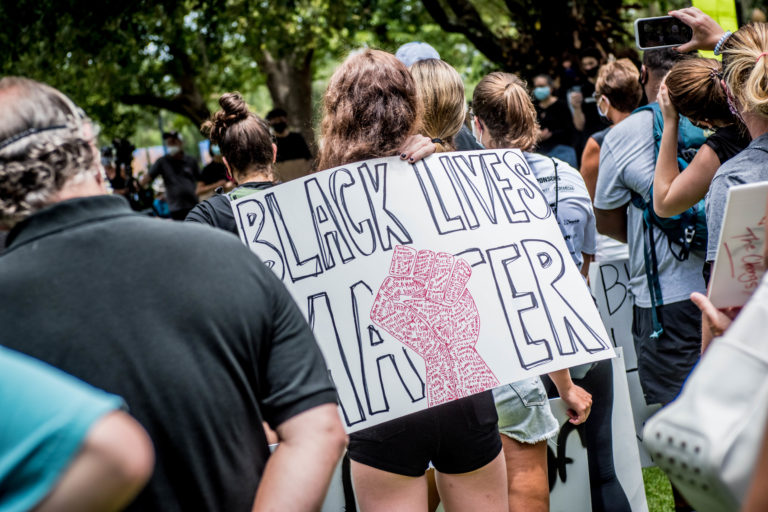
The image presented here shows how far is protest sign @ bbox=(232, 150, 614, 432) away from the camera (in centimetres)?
242

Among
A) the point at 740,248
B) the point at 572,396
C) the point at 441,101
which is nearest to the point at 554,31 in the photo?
the point at 441,101

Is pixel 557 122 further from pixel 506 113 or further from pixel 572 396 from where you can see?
pixel 572 396

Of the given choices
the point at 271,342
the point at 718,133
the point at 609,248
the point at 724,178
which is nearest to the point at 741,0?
the point at 609,248

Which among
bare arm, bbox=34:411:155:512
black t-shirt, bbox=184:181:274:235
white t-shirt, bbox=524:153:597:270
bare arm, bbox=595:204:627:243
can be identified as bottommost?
bare arm, bbox=595:204:627:243

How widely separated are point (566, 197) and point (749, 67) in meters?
1.02

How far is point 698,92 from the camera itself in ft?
10.1

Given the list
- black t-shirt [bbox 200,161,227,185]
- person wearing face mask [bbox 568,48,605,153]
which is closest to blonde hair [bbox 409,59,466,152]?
person wearing face mask [bbox 568,48,605,153]

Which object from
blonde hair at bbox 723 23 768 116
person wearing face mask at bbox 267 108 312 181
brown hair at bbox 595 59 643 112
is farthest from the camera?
person wearing face mask at bbox 267 108 312 181

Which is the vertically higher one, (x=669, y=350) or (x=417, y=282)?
(x=417, y=282)

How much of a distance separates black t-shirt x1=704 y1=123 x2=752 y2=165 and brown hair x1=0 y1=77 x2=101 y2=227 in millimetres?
2191

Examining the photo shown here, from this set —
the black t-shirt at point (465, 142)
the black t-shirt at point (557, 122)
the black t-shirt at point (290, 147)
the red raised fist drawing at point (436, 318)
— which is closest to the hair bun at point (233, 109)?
the black t-shirt at point (465, 142)

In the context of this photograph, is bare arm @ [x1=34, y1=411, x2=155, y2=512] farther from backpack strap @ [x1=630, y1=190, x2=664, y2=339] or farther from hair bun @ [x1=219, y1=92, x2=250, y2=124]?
backpack strap @ [x1=630, y1=190, x2=664, y2=339]

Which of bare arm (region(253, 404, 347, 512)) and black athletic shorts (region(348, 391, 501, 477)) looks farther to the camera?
black athletic shorts (region(348, 391, 501, 477))

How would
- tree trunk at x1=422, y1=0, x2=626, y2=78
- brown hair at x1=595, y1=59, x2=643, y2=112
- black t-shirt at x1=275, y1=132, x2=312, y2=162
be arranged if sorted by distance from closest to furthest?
brown hair at x1=595, y1=59, x2=643, y2=112, black t-shirt at x1=275, y1=132, x2=312, y2=162, tree trunk at x1=422, y1=0, x2=626, y2=78
